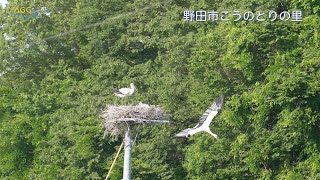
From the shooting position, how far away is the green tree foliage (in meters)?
17.9

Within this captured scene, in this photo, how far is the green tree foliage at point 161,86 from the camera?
17.9 m

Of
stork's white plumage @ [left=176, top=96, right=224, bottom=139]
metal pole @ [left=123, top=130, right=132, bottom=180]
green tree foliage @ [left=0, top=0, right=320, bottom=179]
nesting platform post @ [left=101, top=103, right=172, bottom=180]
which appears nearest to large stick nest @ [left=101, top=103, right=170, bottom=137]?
nesting platform post @ [left=101, top=103, right=172, bottom=180]

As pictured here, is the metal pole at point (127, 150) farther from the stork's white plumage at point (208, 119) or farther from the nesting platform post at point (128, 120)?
the stork's white plumage at point (208, 119)

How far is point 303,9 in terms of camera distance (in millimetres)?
18781

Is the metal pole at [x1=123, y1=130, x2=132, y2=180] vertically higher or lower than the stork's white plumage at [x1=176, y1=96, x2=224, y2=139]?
lower

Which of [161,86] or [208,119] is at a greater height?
[208,119]

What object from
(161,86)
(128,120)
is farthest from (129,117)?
(161,86)

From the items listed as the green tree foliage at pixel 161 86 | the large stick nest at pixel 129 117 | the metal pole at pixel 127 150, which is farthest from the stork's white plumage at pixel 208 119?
the green tree foliage at pixel 161 86

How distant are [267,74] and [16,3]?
408 inches

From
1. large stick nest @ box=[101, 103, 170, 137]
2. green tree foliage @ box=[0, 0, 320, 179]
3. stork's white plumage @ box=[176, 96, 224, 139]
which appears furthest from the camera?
green tree foliage @ box=[0, 0, 320, 179]

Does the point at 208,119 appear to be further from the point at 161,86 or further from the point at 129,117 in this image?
the point at 161,86

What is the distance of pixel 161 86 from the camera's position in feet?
69.2

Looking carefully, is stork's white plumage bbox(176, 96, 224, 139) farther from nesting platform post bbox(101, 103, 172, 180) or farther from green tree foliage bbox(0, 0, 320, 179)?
green tree foliage bbox(0, 0, 320, 179)

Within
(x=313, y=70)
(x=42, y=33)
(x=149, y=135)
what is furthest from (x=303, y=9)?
(x=42, y=33)
